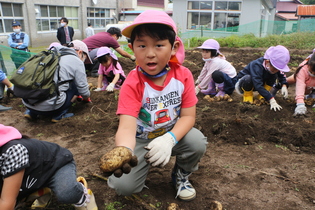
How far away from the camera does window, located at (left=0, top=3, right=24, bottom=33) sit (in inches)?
535

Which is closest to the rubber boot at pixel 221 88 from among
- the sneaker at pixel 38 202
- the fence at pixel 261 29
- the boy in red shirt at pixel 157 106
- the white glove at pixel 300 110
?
the white glove at pixel 300 110

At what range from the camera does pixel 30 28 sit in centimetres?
1536

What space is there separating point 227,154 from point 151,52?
1554 mm

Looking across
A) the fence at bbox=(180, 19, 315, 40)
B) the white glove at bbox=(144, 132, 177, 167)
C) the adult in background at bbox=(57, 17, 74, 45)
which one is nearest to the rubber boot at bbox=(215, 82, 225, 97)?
the white glove at bbox=(144, 132, 177, 167)

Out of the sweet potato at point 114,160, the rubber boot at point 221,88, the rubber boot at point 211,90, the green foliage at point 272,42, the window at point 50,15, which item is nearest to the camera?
the sweet potato at point 114,160

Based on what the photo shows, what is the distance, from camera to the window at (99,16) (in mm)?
21203

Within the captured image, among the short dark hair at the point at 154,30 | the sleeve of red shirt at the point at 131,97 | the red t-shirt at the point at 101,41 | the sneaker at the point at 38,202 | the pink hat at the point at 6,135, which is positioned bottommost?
the sneaker at the point at 38,202

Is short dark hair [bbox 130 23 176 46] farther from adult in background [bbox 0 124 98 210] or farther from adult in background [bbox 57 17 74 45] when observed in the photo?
adult in background [bbox 57 17 74 45]

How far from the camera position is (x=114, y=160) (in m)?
1.38

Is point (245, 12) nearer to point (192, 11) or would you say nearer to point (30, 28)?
point (192, 11)

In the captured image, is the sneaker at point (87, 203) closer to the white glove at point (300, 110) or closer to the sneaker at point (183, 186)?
the sneaker at point (183, 186)

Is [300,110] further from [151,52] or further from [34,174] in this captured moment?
[34,174]

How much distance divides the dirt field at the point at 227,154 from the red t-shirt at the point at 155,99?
22.1 inches

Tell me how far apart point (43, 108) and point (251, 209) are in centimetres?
284
